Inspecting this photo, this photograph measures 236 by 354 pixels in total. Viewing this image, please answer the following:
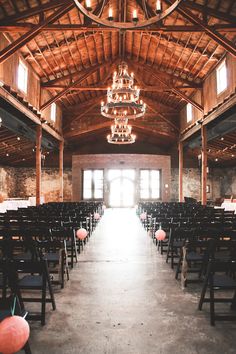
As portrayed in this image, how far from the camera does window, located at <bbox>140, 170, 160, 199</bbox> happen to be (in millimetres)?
25859

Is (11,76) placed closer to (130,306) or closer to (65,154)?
(130,306)

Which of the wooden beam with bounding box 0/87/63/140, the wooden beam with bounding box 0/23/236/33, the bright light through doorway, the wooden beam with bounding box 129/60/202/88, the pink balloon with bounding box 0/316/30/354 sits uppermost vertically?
the wooden beam with bounding box 129/60/202/88

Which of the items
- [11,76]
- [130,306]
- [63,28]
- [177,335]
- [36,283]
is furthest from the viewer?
[11,76]

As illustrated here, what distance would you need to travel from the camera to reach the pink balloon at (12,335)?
7.48 feet

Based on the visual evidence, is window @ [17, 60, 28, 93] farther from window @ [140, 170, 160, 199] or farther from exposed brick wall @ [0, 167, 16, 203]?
window @ [140, 170, 160, 199]

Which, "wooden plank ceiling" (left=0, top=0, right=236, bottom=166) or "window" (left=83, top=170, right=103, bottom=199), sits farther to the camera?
"window" (left=83, top=170, right=103, bottom=199)

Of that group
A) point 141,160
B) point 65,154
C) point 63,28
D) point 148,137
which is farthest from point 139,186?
point 63,28

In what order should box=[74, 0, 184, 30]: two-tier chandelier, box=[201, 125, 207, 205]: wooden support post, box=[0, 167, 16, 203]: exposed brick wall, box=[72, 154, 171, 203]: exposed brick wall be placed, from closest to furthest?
1. box=[74, 0, 184, 30]: two-tier chandelier
2. box=[201, 125, 207, 205]: wooden support post
3. box=[0, 167, 16, 203]: exposed brick wall
4. box=[72, 154, 171, 203]: exposed brick wall

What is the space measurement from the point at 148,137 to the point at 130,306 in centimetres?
2206

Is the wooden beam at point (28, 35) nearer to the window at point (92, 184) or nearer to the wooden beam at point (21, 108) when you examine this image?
the wooden beam at point (21, 108)

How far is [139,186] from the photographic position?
2589cm

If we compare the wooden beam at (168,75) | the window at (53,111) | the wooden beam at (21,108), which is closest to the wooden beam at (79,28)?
the wooden beam at (21,108)

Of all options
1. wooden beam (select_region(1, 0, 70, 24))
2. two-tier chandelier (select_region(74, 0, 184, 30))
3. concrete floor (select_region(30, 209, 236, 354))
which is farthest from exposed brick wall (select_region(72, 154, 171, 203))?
concrete floor (select_region(30, 209, 236, 354))

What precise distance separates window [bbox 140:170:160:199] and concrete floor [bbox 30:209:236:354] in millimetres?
19354
